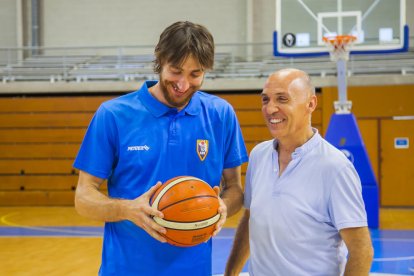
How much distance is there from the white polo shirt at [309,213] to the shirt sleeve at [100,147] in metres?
0.65

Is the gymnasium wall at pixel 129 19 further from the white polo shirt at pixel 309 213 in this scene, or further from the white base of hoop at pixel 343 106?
the white polo shirt at pixel 309 213

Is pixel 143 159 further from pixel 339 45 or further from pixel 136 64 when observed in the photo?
pixel 136 64

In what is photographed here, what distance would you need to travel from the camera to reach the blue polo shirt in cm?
216

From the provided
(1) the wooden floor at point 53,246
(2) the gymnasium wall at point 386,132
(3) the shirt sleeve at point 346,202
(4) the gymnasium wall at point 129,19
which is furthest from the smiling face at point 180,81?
(4) the gymnasium wall at point 129,19

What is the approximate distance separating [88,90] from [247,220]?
10882 millimetres

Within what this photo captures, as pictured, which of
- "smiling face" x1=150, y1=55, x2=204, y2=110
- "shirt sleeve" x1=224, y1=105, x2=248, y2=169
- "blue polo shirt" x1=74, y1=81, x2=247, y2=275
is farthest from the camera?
"shirt sleeve" x1=224, y1=105, x2=248, y2=169

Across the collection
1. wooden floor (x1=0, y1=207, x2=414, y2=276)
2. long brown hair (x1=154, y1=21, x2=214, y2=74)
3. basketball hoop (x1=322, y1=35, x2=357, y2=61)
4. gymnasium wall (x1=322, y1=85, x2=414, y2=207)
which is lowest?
wooden floor (x1=0, y1=207, x2=414, y2=276)

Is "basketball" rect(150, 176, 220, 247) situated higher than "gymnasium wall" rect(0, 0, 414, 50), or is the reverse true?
"gymnasium wall" rect(0, 0, 414, 50)

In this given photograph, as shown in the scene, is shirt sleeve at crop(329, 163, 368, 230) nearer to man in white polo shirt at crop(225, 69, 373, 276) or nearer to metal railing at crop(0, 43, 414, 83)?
man in white polo shirt at crop(225, 69, 373, 276)

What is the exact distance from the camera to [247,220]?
242 cm

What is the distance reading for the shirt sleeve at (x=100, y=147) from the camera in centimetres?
213

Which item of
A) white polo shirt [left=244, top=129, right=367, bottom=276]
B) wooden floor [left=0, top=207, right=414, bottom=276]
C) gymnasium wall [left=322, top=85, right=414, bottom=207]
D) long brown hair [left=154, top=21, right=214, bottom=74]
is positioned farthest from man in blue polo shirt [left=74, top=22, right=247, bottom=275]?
gymnasium wall [left=322, top=85, right=414, bottom=207]

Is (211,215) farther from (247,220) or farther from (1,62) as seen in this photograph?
(1,62)

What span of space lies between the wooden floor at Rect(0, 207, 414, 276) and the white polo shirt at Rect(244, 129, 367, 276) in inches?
169
